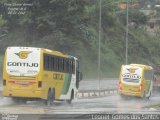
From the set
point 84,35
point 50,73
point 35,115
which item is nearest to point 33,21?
point 84,35

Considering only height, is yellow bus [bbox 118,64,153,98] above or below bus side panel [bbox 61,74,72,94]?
below

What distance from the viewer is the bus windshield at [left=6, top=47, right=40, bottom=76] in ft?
92.7

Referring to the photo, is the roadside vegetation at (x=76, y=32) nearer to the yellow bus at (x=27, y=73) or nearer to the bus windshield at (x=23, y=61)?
the yellow bus at (x=27, y=73)

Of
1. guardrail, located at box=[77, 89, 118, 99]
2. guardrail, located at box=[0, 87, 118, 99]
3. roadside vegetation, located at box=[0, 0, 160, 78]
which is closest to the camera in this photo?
guardrail, located at box=[0, 87, 118, 99]

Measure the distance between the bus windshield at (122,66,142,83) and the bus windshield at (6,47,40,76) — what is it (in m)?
16.7

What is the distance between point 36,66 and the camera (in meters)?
28.2

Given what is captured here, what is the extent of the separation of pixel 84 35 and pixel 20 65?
5424 cm

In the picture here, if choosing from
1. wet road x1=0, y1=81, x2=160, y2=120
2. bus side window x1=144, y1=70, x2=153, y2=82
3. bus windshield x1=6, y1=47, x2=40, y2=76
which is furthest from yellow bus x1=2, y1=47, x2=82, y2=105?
bus side window x1=144, y1=70, x2=153, y2=82

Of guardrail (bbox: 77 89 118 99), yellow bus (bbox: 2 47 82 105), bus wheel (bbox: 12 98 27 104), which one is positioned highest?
yellow bus (bbox: 2 47 82 105)

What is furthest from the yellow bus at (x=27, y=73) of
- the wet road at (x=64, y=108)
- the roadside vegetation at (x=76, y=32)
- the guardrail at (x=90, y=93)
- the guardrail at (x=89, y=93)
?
the roadside vegetation at (x=76, y=32)

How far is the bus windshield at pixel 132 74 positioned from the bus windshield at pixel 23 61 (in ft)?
54.9

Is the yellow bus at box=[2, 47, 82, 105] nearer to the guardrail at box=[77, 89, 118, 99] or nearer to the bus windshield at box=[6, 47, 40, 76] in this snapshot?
the bus windshield at box=[6, 47, 40, 76]

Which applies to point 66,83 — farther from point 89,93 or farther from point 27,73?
point 89,93

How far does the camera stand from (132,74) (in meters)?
44.2
